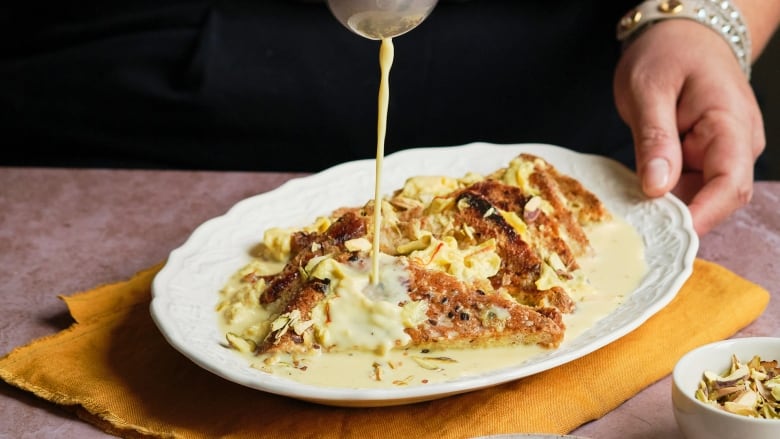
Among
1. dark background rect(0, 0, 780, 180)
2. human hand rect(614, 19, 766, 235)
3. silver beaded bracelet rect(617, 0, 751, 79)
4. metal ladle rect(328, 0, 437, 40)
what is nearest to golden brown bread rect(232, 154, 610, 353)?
human hand rect(614, 19, 766, 235)

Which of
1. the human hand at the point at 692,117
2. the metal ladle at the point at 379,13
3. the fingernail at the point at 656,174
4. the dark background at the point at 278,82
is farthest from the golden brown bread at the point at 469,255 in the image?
the dark background at the point at 278,82

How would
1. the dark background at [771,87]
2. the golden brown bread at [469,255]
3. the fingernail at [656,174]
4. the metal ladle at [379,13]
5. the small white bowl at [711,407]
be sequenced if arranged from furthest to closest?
the dark background at [771,87] < the fingernail at [656,174] < the golden brown bread at [469,255] < the metal ladle at [379,13] < the small white bowl at [711,407]

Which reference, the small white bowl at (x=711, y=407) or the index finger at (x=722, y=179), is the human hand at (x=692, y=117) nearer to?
the index finger at (x=722, y=179)

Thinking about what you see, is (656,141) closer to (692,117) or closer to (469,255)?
(692,117)

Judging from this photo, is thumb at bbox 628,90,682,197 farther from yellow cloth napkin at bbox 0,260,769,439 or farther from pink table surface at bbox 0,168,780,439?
yellow cloth napkin at bbox 0,260,769,439

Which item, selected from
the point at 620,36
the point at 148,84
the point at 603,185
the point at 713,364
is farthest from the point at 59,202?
the point at 713,364

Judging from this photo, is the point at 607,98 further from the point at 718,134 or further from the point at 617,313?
the point at 617,313
